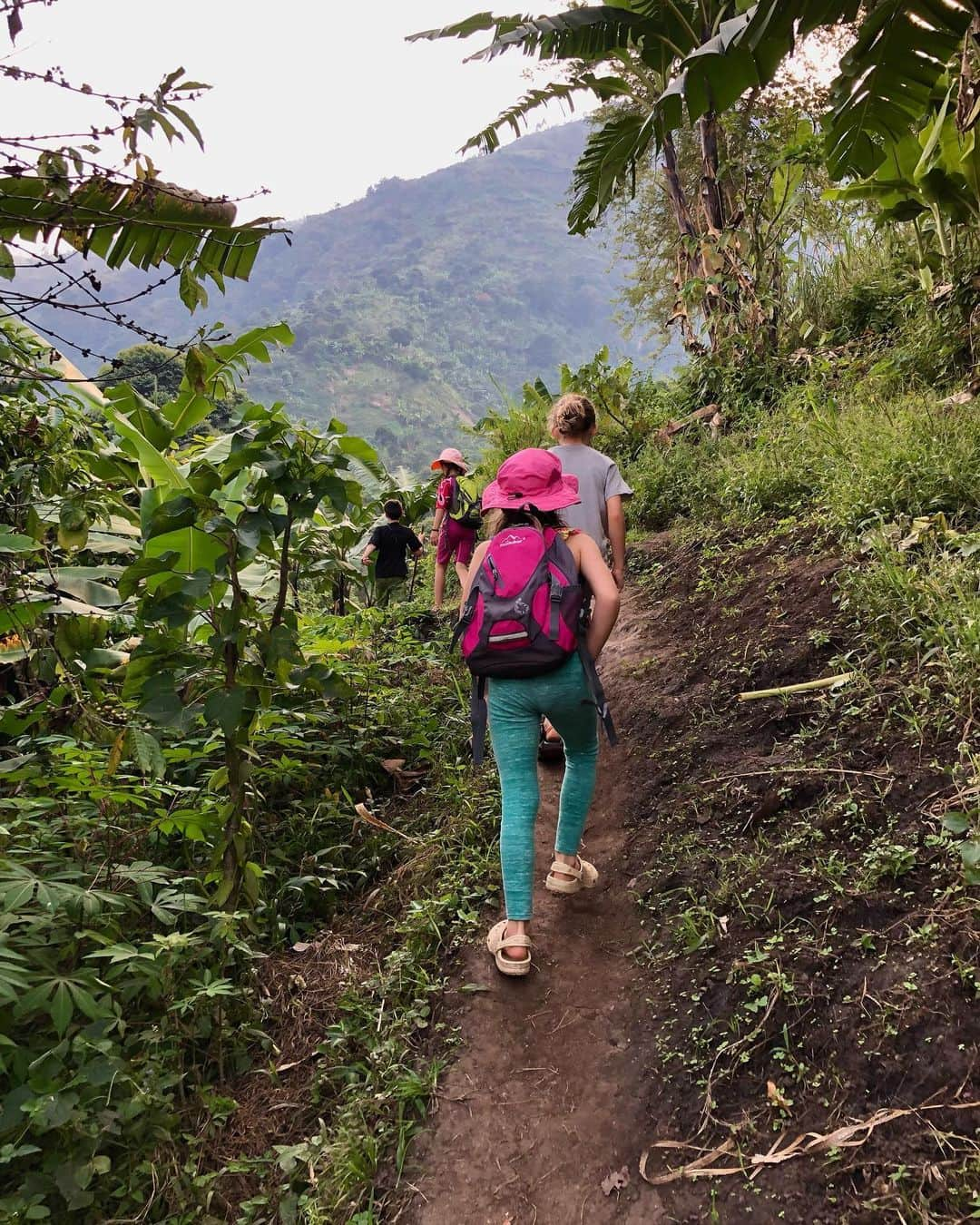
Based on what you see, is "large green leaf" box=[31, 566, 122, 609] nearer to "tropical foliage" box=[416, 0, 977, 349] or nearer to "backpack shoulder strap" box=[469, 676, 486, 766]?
"backpack shoulder strap" box=[469, 676, 486, 766]

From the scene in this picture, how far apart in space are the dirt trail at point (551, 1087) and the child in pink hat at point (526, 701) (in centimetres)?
17

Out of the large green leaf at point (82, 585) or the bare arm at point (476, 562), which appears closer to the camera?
the bare arm at point (476, 562)

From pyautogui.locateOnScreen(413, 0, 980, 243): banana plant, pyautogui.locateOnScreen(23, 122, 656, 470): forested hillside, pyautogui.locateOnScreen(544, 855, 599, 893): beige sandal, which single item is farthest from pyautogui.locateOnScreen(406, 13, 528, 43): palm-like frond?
pyautogui.locateOnScreen(23, 122, 656, 470): forested hillside

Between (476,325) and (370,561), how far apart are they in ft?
337

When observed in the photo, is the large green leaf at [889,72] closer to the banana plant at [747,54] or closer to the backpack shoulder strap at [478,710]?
the banana plant at [747,54]

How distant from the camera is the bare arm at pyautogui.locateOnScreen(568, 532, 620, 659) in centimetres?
271

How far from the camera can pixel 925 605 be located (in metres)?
2.99

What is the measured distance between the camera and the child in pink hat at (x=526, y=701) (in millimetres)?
2664

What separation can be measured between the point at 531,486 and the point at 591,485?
132 centimetres

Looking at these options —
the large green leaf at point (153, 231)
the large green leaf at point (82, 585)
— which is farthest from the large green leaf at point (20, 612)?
the large green leaf at point (153, 231)

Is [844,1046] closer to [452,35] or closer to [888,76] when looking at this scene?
[888,76]

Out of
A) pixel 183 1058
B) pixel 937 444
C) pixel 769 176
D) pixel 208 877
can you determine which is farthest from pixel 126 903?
pixel 769 176

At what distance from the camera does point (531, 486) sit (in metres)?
2.75

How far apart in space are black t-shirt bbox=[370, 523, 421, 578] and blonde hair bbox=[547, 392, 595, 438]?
3.87m
